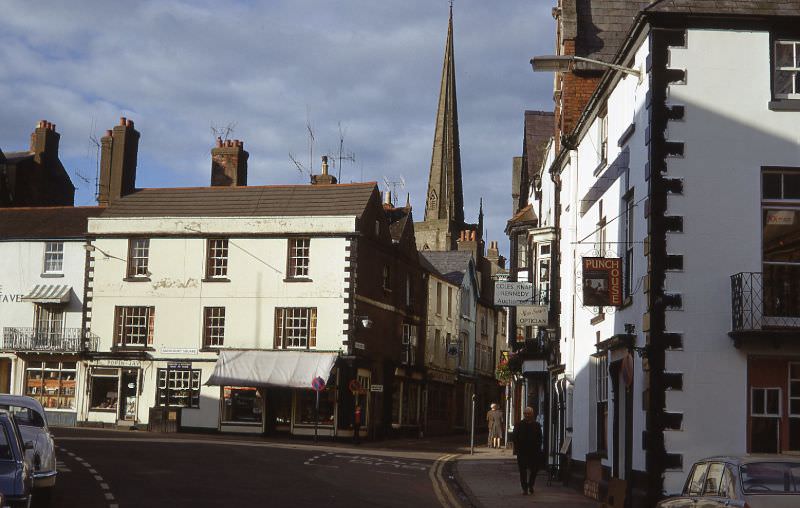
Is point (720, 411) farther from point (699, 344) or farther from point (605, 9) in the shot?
point (605, 9)

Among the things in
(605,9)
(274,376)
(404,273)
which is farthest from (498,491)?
(404,273)

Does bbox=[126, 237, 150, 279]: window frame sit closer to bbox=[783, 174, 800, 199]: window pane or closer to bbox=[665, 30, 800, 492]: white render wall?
bbox=[665, 30, 800, 492]: white render wall

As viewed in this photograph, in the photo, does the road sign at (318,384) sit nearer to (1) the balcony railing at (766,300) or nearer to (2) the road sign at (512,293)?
(2) the road sign at (512,293)

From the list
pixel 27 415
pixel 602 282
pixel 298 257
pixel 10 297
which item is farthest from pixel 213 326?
pixel 602 282

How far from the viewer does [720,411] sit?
17.5m

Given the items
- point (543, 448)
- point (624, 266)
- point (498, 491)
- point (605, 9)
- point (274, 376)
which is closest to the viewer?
point (624, 266)

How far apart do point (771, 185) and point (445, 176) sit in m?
99.8

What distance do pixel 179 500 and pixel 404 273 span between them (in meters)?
37.5

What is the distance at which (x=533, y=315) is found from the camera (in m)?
29.2

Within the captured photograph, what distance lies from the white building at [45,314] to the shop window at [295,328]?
8.48 meters

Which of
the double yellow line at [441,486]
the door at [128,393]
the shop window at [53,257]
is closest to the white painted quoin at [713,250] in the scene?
the double yellow line at [441,486]

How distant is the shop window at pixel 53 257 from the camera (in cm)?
5053

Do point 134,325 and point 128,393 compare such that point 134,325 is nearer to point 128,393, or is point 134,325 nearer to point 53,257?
point 128,393

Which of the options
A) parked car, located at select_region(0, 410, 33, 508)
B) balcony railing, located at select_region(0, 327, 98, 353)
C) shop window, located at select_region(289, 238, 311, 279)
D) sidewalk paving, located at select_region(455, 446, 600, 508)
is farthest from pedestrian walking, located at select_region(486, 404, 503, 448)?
parked car, located at select_region(0, 410, 33, 508)
